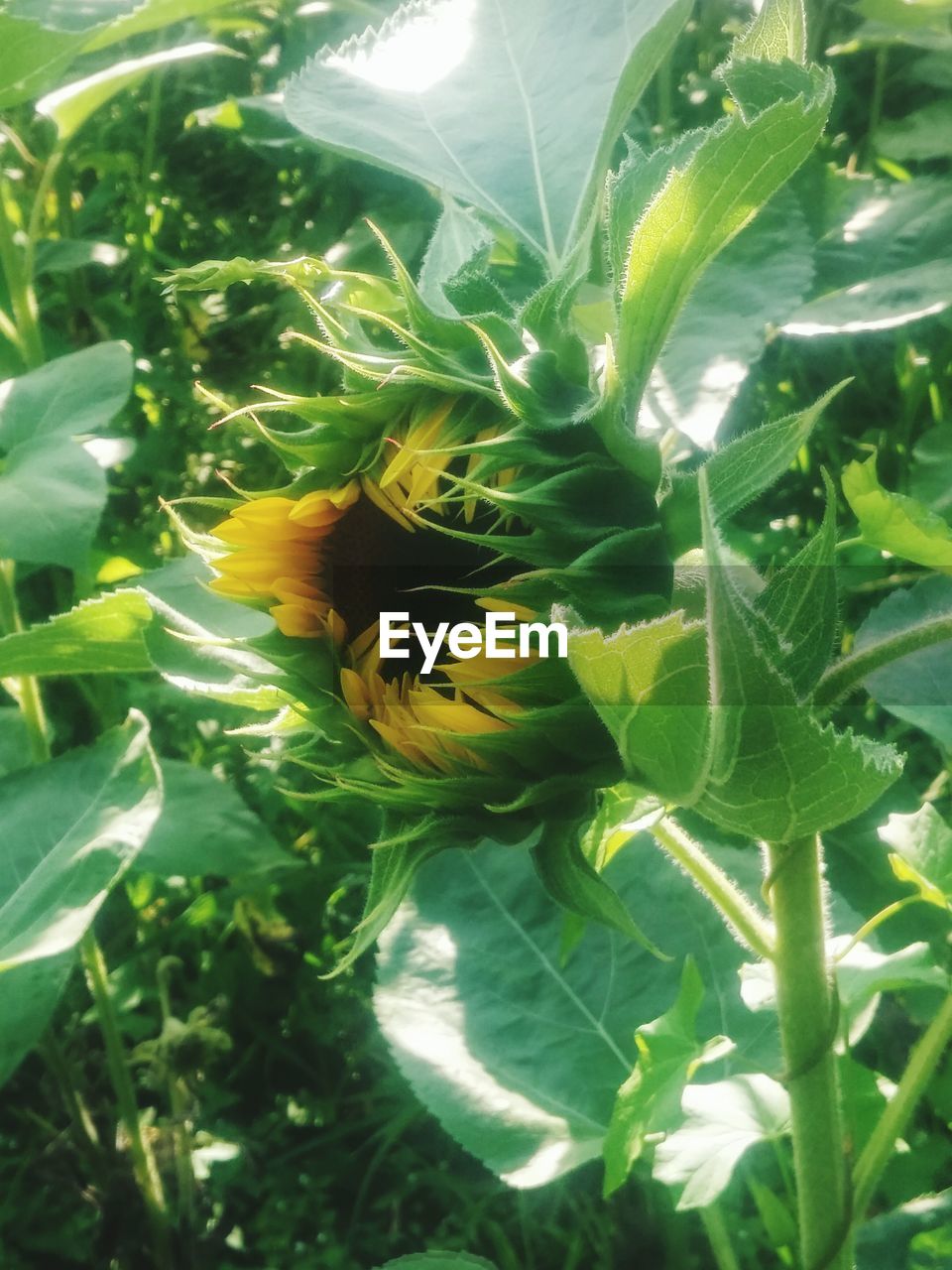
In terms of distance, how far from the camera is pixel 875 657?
0.42m

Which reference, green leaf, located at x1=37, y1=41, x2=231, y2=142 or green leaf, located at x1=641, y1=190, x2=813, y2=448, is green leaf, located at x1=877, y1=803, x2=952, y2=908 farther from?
green leaf, located at x1=37, y1=41, x2=231, y2=142

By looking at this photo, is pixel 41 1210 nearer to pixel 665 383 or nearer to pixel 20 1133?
pixel 20 1133

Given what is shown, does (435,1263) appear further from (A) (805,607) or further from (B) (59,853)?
(A) (805,607)

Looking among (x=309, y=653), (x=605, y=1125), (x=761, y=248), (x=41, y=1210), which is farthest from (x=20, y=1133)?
(x=761, y=248)

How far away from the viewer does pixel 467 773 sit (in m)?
0.43

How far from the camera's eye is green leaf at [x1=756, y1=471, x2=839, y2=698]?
0.38 m

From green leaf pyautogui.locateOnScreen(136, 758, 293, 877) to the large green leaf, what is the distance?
19 centimetres

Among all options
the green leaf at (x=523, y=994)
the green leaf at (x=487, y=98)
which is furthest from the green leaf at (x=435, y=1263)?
the green leaf at (x=487, y=98)

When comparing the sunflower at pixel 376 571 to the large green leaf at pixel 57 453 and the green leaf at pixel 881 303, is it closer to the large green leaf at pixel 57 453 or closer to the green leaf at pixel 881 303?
the large green leaf at pixel 57 453

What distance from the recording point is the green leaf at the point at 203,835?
795mm

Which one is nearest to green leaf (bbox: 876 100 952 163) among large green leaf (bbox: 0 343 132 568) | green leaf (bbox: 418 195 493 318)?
green leaf (bbox: 418 195 493 318)

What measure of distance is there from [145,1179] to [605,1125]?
0.37m

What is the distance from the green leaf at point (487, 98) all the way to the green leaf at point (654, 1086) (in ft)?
1.23

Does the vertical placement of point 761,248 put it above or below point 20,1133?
above
